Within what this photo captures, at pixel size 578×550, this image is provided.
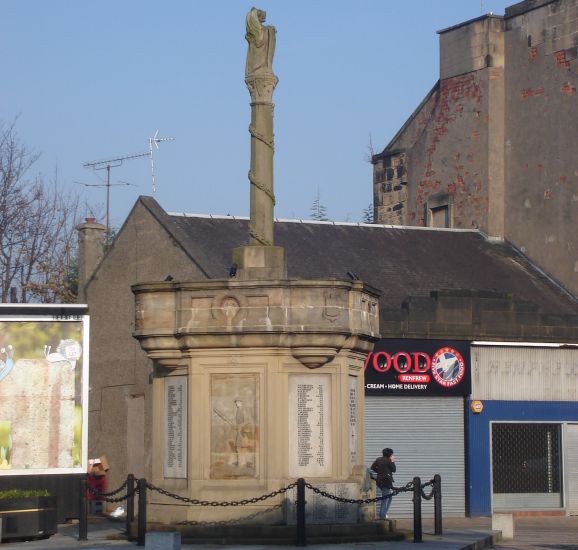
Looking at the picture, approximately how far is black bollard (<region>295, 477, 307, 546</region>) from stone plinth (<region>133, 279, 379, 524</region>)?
510mm

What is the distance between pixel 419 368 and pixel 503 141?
8.48 m

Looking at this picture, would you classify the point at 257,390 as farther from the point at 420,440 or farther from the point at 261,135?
the point at 420,440

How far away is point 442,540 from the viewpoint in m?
21.0

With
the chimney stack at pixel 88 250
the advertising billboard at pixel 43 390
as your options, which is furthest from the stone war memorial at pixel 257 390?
the chimney stack at pixel 88 250

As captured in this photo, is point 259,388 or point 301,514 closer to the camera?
point 301,514

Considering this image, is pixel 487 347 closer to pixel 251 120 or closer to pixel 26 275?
pixel 251 120

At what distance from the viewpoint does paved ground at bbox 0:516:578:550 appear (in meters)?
19.4

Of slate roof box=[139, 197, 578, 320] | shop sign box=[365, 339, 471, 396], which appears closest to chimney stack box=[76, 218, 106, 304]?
slate roof box=[139, 197, 578, 320]

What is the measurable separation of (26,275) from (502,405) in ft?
83.1

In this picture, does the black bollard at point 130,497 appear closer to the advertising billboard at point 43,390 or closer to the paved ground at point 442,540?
the paved ground at point 442,540

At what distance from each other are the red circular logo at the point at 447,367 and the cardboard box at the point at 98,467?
7.95m

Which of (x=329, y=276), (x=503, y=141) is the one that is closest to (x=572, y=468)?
(x=329, y=276)

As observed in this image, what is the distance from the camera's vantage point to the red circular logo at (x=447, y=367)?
3033 centimetres

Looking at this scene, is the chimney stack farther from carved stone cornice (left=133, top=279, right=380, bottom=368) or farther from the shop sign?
carved stone cornice (left=133, top=279, right=380, bottom=368)
